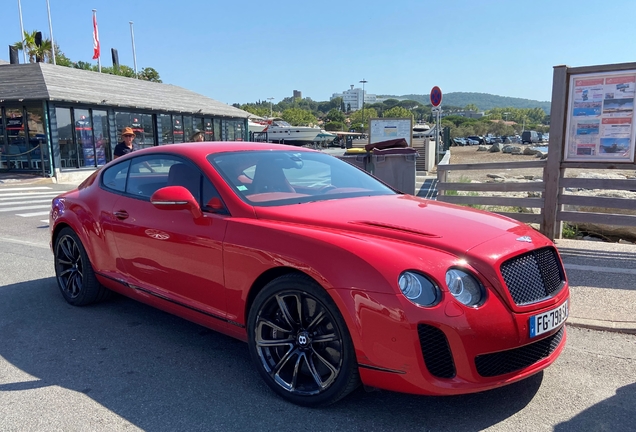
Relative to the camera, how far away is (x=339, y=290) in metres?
2.72

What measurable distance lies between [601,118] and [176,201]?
5.86 metres

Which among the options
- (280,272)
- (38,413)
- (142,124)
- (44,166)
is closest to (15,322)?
(38,413)

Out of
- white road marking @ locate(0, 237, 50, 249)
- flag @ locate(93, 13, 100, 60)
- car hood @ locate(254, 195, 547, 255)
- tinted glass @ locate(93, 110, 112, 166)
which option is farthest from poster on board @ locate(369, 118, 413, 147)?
flag @ locate(93, 13, 100, 60)

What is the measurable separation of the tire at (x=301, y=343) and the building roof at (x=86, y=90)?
18738mm

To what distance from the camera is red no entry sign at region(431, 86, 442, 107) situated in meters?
12.9

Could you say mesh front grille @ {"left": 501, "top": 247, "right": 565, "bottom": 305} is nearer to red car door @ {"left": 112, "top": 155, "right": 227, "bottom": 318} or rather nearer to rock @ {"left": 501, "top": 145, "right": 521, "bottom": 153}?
red car door @ {"left": 112, "top": 155, "right": 227, "bottom": 318}

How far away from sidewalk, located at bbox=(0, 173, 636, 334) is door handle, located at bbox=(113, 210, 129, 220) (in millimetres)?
3890

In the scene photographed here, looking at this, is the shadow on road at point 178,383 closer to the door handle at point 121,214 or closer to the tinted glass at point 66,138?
the door handle at point 121,214

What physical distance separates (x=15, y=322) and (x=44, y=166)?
17.5 m

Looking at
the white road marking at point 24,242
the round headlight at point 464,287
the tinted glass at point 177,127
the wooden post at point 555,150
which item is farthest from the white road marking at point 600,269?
the tinted glass at point 177,127

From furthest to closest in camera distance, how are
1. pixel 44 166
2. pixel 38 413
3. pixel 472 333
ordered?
1. pixel 44 166
2. pixel 38 413
3. pixel 472 333

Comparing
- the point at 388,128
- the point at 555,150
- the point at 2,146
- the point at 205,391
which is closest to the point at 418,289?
the point at 205,391

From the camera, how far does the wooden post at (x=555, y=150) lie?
6.78 metres

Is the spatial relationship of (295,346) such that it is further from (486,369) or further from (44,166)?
(44,166)
